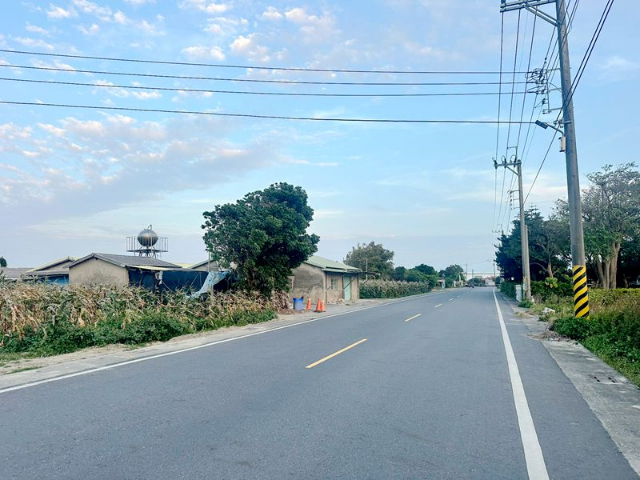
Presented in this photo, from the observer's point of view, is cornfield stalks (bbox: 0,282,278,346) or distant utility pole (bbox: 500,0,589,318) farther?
distant utility pole (bbox: 500,0,589,318)

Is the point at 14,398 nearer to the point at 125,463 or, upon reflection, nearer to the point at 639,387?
the point at 125,463

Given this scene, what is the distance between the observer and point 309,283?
34.8 metres

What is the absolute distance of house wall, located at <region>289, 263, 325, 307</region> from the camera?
34.7 meters

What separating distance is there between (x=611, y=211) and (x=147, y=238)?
125 feet

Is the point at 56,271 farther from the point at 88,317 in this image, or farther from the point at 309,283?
the point at 88,317

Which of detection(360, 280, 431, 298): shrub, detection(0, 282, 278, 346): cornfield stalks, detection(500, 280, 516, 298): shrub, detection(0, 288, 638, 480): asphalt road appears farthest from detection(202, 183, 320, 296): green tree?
detection(500, 280, 516, 298): shrub

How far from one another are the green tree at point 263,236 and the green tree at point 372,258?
45.6m

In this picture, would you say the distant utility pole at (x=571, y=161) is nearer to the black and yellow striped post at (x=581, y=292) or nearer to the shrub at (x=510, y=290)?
the black and yellow striped post at (x=581, y=292)

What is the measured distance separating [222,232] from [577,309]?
1487 cm

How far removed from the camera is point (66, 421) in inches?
231

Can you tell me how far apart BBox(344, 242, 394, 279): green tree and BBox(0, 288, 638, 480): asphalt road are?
60.8m

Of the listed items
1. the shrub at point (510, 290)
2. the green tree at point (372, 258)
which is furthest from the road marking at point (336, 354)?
the green tree at point (372, 258)

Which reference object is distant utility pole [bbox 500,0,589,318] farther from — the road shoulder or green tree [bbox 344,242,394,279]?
green tree [bbox 344,242,394,279]

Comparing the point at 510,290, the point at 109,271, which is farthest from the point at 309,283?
the point at 510,290
